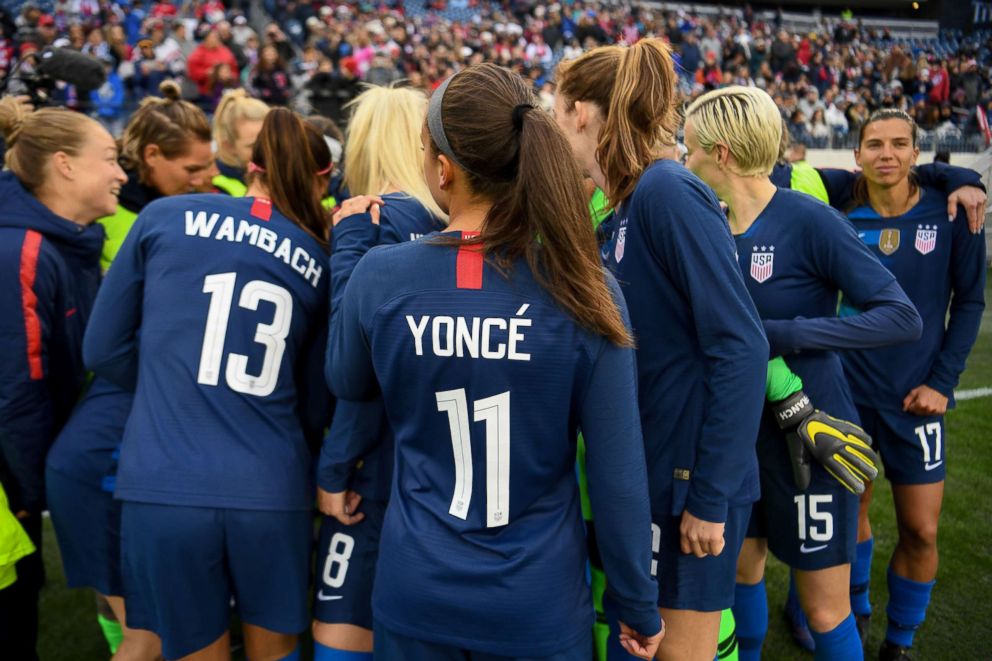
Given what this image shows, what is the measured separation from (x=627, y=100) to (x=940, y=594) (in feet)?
9.42

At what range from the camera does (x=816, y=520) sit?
2357 mm

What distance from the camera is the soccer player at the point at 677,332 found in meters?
1.81

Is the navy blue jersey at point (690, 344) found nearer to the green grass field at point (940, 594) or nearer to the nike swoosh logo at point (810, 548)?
the nike swoosh logo at point (810, 548)

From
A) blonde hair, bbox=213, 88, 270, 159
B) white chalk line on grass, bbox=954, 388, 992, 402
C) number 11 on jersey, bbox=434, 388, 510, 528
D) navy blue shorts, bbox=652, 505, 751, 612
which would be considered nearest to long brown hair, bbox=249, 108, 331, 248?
number 11 on jersey, bbox=434, 388, 510, 528

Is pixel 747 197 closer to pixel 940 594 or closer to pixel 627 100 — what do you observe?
pixel 627 100

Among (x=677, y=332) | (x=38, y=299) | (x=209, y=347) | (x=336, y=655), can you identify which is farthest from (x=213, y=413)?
(x=677, y=332)

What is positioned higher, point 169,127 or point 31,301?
point 169,127

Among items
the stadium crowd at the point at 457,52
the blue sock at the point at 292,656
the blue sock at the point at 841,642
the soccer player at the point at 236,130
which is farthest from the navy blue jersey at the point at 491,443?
the stadium crowd at the point at 457,52

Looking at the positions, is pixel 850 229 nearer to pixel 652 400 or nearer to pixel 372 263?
pixel 652 400

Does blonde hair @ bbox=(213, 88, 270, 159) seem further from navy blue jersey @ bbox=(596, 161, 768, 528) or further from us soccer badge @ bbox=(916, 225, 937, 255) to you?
us soccer badge @ bbox=(916, 225, 937, 255)

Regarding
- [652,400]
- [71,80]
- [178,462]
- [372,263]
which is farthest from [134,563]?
[71,80]

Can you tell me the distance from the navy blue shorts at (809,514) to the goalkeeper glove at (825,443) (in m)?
0.07

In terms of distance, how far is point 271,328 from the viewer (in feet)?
6.93

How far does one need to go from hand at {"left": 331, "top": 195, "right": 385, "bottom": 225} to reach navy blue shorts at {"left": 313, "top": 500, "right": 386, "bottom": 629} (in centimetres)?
74
